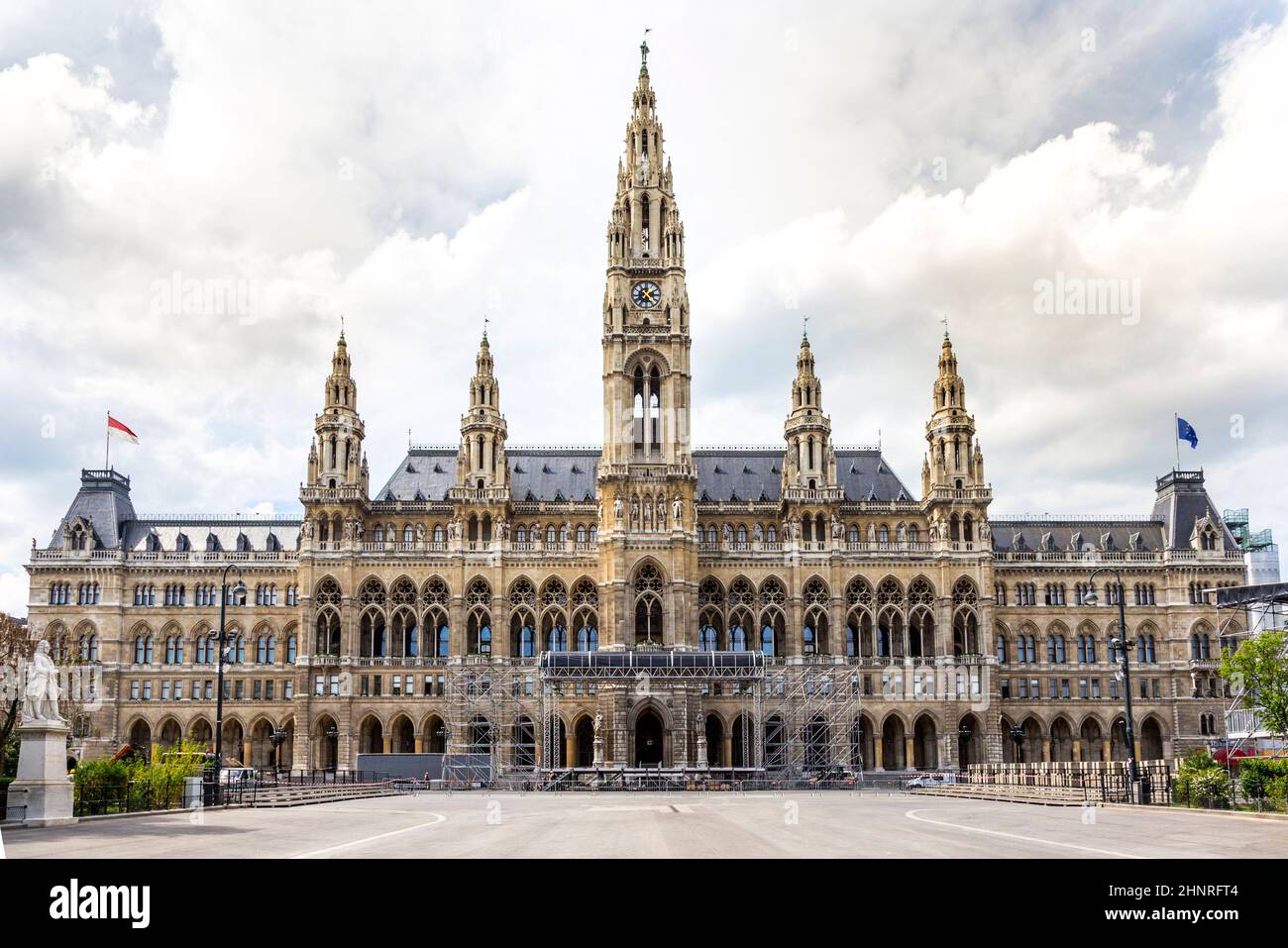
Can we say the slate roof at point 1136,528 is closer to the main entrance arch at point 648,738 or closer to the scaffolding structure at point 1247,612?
the scaffolding structure at point 1247,612

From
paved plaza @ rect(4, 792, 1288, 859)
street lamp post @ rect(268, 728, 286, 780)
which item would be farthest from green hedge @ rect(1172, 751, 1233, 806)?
street lamp post @ rect(268, 728, 286, 780)

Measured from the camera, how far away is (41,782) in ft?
106

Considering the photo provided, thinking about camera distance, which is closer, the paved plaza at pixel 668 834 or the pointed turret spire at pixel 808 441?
the paved plaza at pixel 668 834

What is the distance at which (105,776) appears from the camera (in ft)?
Answer: 128

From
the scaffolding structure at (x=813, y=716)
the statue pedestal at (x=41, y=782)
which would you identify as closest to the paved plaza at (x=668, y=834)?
the statue pedestal at (x=41, y=782)

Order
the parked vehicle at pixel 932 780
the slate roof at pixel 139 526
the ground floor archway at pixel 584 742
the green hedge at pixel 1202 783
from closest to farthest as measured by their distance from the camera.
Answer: the green hedge at pixel 1202 783, the parked vehicle at pixel 932 780, the ground floor archway at pixel 584 742, the slate roof at pixel 139 526

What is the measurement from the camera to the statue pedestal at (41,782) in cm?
3183

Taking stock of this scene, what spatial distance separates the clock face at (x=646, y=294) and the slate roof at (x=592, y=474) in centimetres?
1437

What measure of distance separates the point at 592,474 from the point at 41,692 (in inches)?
2785

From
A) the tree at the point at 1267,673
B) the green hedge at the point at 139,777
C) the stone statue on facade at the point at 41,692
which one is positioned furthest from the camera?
the tree at the point at 1267,673

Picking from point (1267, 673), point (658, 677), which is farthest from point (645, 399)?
point (1267, 673)
